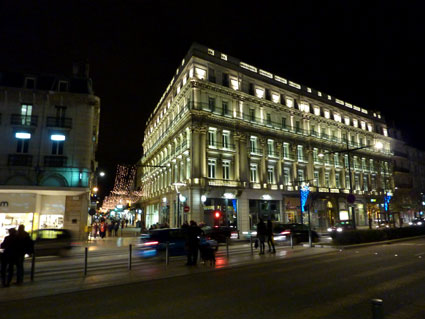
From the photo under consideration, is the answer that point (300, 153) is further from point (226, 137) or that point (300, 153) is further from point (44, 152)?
point (44, 152)

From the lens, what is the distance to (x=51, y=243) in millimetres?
16375

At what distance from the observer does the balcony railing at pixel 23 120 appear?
27.0 m

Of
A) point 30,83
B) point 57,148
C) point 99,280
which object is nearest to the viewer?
point 99,280

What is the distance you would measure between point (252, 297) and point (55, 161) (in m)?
25.9

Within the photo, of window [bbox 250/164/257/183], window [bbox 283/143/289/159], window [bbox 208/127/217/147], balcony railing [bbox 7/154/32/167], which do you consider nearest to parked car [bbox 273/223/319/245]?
window [bbox 250/164/257/183]

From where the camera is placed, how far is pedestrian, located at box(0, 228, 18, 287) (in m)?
8.96

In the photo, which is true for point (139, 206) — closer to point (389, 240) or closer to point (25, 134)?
point (25, 134)

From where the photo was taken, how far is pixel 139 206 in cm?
6212

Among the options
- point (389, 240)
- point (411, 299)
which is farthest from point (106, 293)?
point (389, 240)

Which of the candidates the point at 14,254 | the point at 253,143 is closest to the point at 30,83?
the point at 14,254

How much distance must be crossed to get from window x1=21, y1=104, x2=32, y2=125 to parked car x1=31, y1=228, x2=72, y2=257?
14.9 metres

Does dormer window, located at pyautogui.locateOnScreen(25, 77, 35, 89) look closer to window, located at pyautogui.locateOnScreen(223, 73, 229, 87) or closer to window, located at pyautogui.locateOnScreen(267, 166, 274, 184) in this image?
window, located at pyautogui.locateOnScreen(223, 73, 229, 87)

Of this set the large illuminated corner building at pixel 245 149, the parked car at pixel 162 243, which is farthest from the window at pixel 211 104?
the parked car at pixel 162 243

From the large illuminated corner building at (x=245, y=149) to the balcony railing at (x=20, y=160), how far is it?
1271cm
